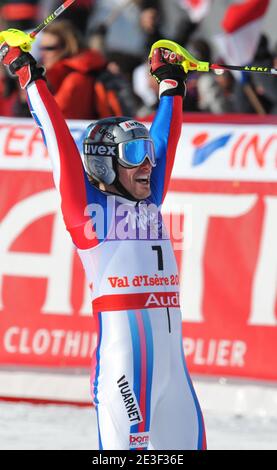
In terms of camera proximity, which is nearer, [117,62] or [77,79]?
[77,79]

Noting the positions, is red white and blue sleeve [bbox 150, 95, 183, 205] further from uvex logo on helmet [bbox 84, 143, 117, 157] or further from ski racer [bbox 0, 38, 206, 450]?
uvex logo on helmet [bbox 84, 143, 117, 157]

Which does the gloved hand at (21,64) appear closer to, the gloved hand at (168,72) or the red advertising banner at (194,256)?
the gloved hand at (168,72)

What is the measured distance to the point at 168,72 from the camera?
524 cm

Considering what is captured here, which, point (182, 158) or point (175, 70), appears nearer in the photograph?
point (175, 70)

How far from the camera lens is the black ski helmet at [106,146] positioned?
15.3ft

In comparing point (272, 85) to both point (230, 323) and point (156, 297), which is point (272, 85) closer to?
point (230, 323)

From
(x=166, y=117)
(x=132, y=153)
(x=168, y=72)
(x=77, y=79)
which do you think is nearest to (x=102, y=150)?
(x=132, y=153)

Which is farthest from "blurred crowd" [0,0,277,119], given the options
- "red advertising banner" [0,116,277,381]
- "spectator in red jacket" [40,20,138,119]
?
"red advertising banner" [0,116,277,381]

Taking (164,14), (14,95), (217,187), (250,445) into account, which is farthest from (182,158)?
(164,14)

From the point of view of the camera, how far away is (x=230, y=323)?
7246mm

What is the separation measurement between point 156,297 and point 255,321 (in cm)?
271

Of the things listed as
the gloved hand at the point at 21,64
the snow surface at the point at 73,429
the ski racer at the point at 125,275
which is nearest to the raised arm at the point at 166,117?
the ski racer at the point at 125,275

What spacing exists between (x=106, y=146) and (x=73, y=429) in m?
2.64

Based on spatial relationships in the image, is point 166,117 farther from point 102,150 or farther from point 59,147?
point 59,147
